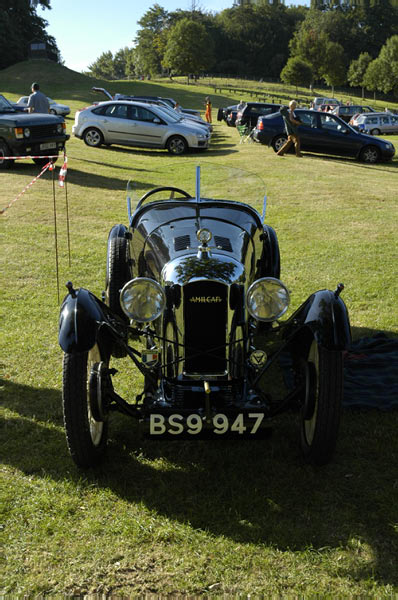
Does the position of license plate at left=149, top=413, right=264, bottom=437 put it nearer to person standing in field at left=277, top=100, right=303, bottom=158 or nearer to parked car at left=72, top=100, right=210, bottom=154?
person standing in field at left=277, top=100, right=303, bottom=158

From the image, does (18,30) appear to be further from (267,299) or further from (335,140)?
(267,299)

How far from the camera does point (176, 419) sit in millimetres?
3166

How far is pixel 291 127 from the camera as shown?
1720 centimetres

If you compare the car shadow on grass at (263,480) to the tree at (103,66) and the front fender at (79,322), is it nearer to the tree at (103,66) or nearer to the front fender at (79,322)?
the front fender at (79,322)

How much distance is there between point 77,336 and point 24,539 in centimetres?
113

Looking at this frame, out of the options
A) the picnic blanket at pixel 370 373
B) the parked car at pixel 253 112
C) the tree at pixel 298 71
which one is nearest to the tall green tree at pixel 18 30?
the tree at pixel 298 71

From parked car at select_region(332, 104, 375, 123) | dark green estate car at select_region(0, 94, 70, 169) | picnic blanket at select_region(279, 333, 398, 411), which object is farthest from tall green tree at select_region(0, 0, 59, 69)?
picnic blanket at select_region(279, 333, 398, 411)

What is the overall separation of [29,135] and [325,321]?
11575 mm

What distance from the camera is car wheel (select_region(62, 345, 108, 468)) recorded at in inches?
127

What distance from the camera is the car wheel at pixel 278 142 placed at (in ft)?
61.7

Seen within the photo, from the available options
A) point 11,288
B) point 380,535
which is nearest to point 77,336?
point 380,535

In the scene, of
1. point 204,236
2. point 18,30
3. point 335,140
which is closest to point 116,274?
point 204,236

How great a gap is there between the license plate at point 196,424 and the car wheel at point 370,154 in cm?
1679

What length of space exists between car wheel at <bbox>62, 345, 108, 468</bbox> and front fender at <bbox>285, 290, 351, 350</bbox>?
1351mm
